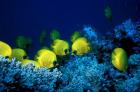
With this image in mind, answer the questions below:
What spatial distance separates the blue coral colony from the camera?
3178 millimetres

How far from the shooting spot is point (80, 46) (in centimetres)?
533

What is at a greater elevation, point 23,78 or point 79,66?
point 79,66

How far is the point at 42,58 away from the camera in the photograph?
4371mm

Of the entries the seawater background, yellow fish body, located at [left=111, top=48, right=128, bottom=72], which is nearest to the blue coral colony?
yellow fish body, located at [left=111, top=48, right=128, bottom=72]

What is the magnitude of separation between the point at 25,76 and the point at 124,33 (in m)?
3.27

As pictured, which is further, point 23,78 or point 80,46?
point 80,46

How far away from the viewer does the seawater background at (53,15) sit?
11.1 metres

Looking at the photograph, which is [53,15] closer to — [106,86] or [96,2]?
[96,2]

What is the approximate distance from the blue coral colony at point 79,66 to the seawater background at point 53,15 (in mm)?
5042

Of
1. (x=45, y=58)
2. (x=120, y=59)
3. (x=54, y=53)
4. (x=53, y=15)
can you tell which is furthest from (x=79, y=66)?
(x=53, y=15)

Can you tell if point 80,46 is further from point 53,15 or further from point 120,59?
point 53,15

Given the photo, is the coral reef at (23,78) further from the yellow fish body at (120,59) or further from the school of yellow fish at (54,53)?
the yellow fish body at (120,59)

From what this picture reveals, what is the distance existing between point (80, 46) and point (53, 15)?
6.76 metres

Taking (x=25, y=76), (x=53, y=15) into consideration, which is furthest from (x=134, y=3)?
(x=25, y=76)
